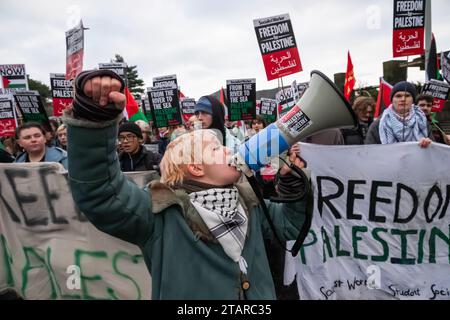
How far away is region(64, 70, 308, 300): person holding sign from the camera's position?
103cm

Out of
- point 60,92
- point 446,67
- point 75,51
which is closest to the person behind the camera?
point 75,51

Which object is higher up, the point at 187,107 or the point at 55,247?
the point at 187,107

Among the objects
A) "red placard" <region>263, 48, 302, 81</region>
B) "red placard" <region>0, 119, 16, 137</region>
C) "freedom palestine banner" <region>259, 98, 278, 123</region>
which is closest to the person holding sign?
"red placard" <region>263, 48, 302, 81</region>

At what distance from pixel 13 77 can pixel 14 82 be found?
0.09 m

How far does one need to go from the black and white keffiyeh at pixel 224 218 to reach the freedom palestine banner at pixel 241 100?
5.25 metres

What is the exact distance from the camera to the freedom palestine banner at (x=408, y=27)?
5.09m

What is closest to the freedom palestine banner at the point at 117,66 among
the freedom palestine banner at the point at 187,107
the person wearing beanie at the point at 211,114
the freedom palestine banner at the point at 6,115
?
the freedom palestine banner at the point at 6,115

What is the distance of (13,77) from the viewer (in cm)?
695

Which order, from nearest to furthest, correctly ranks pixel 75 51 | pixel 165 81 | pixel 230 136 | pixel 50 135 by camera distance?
pixel 230 136, pixel 75 51, pixel 50 135, pixel 165 81

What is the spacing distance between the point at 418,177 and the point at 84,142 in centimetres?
259

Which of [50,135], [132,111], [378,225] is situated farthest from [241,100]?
[378,225]

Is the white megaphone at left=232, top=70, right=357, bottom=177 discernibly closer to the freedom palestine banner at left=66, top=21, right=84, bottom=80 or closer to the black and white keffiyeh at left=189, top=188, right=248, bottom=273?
the black and white keffiyeh at left=189, top=188, right=248, bottom=273

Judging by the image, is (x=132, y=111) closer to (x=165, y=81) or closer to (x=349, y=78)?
(x=165, y=81)
